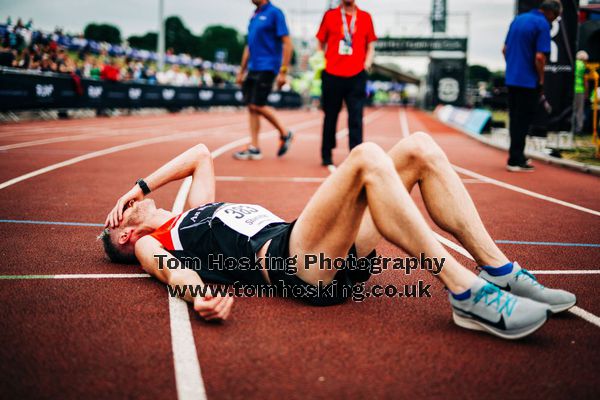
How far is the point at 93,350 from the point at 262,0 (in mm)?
7313

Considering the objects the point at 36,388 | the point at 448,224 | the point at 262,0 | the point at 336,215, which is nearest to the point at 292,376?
the point at 336,215

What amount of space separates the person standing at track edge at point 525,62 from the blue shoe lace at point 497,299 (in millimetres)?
6285

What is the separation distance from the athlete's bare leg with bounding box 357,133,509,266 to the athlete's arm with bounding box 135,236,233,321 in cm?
76

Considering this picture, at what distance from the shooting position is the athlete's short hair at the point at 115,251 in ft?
10.7

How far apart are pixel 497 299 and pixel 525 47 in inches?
260

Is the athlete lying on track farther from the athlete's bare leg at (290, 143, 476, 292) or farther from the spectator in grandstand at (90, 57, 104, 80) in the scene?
the spectator in grandstand at (90, 57, 104, 80)

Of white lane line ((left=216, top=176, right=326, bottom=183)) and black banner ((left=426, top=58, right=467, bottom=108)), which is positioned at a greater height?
black banner ((left=426, top=58, right=467, bottom=108))

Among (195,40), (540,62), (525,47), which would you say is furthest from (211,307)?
(195,40)

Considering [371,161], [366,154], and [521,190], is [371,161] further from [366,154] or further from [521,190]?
[521,190]

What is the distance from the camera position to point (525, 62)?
788cm

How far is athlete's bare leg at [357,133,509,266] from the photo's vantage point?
272cm

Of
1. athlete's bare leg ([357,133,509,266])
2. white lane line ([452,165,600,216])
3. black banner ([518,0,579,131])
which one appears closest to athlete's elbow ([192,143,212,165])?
athlete's bare leg ([357,133,509,266])

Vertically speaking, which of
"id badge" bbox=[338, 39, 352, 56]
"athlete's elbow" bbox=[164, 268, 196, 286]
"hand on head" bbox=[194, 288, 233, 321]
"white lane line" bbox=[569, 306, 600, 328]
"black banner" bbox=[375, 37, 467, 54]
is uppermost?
"black banner" bbox=[375, 37, 467, 54]

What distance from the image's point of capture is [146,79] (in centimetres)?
2408
